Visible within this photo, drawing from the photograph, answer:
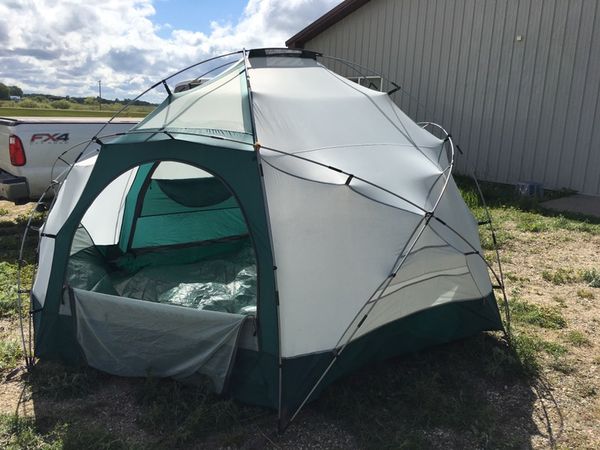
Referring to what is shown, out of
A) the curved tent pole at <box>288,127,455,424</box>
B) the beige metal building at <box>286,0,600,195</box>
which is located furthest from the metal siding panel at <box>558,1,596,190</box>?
the curved tent pole at <box>288,127,455,424</box>

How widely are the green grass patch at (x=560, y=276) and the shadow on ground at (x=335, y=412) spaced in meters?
2.05

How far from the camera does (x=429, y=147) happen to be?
4.53 m

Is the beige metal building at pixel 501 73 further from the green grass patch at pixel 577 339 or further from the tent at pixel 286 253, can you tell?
the green grass patch at pixel 577 339

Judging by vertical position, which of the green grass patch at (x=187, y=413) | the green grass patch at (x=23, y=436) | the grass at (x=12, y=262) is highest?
the green grass patch at (x=187, y=413)

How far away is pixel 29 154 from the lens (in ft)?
23.5

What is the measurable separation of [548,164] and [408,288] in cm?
728

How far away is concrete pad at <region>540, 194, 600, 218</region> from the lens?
832 centimetres

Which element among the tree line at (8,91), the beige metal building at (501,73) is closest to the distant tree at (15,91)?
the tree line at (8,91)

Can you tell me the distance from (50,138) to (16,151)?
477 mm

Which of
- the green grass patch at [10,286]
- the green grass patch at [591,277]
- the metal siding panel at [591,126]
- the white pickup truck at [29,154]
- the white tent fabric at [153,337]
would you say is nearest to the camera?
the white tent fabric at [153,337]

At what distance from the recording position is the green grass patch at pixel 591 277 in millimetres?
5524

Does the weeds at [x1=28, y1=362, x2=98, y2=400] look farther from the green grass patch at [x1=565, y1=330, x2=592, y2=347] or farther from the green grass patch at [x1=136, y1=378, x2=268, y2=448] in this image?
the green grass patch at [x1=565, y1=330, x2=592, y2=347]

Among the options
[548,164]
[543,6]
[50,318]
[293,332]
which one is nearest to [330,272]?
[293,332]

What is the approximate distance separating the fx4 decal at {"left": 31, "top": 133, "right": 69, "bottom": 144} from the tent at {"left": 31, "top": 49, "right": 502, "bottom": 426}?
3218 millimetres
